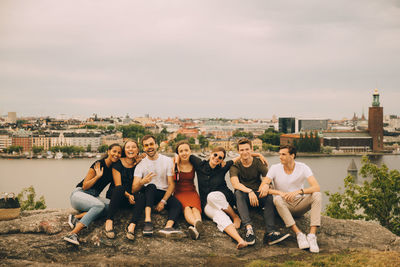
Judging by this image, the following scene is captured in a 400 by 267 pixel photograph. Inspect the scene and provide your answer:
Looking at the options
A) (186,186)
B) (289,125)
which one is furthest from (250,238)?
(289,125)

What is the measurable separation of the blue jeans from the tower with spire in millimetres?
66507

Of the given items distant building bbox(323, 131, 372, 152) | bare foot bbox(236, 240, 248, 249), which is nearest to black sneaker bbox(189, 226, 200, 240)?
bare foot bbox(236, 240, 248, 249)

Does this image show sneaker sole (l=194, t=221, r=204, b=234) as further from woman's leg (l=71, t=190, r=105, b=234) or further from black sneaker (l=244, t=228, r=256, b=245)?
woman's leg (l=71, t=190, r=105, b=234)

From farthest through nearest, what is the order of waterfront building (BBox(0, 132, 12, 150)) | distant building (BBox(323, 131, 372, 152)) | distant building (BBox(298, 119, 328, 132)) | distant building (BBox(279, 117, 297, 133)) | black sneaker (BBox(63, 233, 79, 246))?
1. distant building (BBox(298, 119, 328, 132))
2. distant building (BBox(279, 117, 297, 133))
3. waterfront building (BBox(0, 132, 12, 150))
4. distant building (BBox(323, 131, 372, 152))
5. black sneaker (BBox(63, 233, 79, 246))

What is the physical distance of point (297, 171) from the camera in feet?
11.2

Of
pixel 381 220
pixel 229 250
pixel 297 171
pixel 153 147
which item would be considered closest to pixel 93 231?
pixel 153 147

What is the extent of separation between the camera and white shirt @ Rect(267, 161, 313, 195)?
3.38m

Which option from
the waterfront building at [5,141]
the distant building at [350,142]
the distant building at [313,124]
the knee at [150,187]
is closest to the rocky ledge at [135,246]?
the knee at [150,187]

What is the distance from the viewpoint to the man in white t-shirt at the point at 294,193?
3205 mm

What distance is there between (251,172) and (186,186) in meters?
0.63

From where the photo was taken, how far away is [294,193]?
3.28 metres

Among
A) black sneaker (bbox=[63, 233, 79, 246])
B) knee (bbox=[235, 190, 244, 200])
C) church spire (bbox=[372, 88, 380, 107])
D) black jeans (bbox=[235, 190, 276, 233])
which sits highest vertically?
church spire (bbox=[372, 88, 380, 107])

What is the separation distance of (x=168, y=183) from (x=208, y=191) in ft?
1.25

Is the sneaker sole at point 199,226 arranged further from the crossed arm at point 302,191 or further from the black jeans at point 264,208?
the crossed arm at point 302,191
